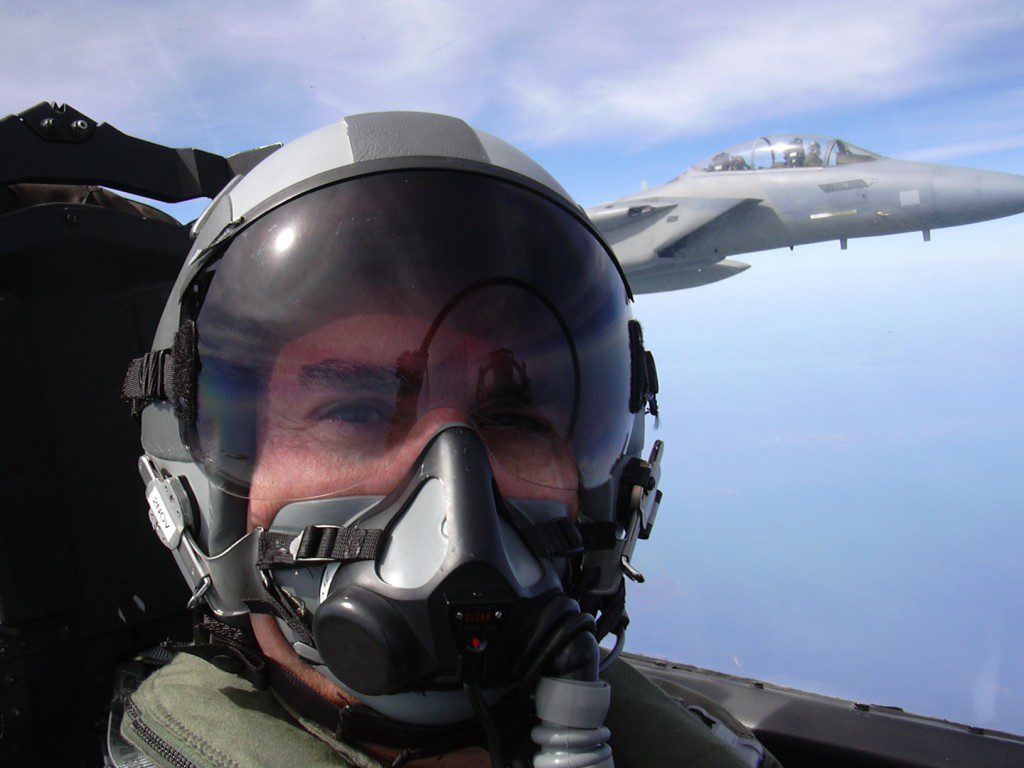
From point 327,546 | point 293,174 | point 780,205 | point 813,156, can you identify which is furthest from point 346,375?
point 813,156

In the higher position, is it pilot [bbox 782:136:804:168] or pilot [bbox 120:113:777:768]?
pilot [bbox 782:136:804:168]

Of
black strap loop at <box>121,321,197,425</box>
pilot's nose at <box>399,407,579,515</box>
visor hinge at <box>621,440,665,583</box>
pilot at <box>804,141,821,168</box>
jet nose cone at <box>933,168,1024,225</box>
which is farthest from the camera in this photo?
pilot at <box>804,141,821,168</box>

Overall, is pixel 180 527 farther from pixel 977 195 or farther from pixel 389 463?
pixel 977 195

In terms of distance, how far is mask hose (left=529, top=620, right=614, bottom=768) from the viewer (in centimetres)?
89

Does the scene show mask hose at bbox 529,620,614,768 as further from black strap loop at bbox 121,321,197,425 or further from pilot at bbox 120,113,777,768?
black strap loop at bbox 121,321,197,425

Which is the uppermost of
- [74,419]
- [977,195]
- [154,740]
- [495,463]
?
[977,195]

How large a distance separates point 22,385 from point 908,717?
181 centimetres

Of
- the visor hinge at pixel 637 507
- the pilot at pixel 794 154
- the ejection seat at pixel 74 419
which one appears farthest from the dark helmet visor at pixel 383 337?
the pilot at pixel 794 154

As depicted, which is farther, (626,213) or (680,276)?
(680,276)

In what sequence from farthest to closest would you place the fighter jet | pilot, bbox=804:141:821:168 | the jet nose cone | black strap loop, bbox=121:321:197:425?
pilot, bbox=804:141:821:168 < the fighter jet < the jet nose cone < black strap loop, bbox=121:321:197:425

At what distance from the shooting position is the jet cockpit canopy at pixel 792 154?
12.9 metres

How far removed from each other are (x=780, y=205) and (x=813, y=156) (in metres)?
1.15

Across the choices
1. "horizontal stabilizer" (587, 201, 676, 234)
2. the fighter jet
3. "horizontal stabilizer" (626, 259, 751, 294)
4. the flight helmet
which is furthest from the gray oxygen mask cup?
"horizontal stabilizer" (626, 259, 751, 294)

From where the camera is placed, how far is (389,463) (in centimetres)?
97
